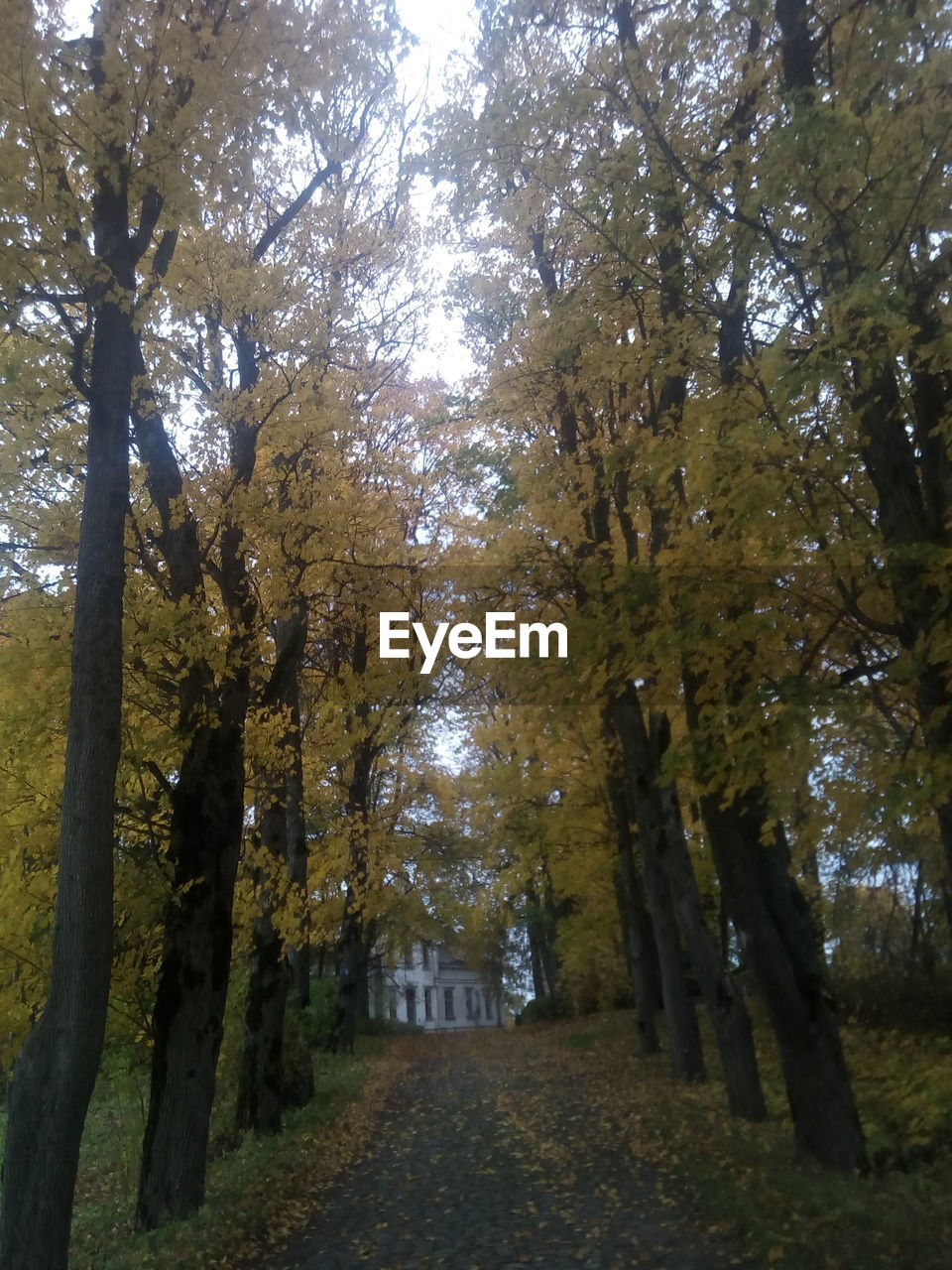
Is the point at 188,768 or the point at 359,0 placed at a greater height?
the point at 359,0

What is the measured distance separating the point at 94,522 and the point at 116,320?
1.40 meters

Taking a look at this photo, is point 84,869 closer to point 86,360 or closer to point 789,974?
point 86,360

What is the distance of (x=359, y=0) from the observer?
29.0 feet

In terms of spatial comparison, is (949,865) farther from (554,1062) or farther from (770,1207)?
(554,1062)

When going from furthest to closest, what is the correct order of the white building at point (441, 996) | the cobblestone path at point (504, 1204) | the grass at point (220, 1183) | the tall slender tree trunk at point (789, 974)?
the white building at point (441, 996) → the tall slender tree trunk at point (789, 974) → the grass at point (220, 1183) → the cobblestone path at point (504, 1204)

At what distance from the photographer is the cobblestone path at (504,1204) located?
7367 mm

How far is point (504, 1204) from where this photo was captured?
9.20 m

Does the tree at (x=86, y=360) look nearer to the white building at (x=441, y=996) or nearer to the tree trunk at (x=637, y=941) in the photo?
the tree trunk at (x=637, y=941)

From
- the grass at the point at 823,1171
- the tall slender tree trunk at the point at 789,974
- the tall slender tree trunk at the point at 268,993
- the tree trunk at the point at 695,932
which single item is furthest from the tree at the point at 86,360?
the tree trunk at the point at 695,932

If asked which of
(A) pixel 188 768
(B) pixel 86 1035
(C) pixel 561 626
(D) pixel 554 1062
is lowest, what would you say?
(D) pixel 554 1062

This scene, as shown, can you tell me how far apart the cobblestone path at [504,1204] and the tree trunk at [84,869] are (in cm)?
257

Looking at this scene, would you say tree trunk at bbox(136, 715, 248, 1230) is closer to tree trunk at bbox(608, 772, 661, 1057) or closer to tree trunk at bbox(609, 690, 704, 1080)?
tree trunk at bbox(609, 690, 704, 1080)

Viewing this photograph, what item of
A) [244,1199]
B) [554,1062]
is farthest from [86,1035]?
[554,1062]

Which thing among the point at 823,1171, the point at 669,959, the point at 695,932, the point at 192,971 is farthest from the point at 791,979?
the point at 669,959
